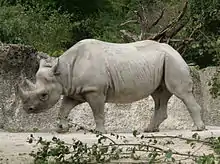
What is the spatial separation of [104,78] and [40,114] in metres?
2.73

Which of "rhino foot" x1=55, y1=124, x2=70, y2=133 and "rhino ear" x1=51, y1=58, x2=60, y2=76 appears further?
"rhino foot" x1=55, y1=124, x2=70, y2=133

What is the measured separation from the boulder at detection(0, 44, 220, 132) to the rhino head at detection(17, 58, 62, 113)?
2089mm

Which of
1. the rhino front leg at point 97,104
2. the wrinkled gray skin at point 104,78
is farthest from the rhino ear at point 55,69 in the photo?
the rhino front leg at point 97,104

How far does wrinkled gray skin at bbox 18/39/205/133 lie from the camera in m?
7.18

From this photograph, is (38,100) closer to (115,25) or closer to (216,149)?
(216,149)

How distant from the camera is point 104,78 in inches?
287

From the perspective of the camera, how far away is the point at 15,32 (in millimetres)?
14047

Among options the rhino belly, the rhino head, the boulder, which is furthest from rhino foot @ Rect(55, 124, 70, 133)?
the boulder

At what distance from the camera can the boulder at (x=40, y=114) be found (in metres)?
9.58

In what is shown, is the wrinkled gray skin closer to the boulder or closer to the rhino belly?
the rhino belly

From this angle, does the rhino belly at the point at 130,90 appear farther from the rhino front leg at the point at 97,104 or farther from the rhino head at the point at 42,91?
the rhino head at the point at 42,91

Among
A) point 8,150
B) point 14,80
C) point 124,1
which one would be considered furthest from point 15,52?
point 124,1

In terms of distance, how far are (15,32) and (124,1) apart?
8.48 meters

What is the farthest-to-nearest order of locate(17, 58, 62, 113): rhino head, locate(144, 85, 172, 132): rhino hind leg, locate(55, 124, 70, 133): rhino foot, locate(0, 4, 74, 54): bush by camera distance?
locate(0, 4, 74, 54): bush → locate(144, 85, 172, 132): rhino hind leg → locate(55, 124, 70, 133): rhino foot → locate(17, 58, 62, 113): rhino head
